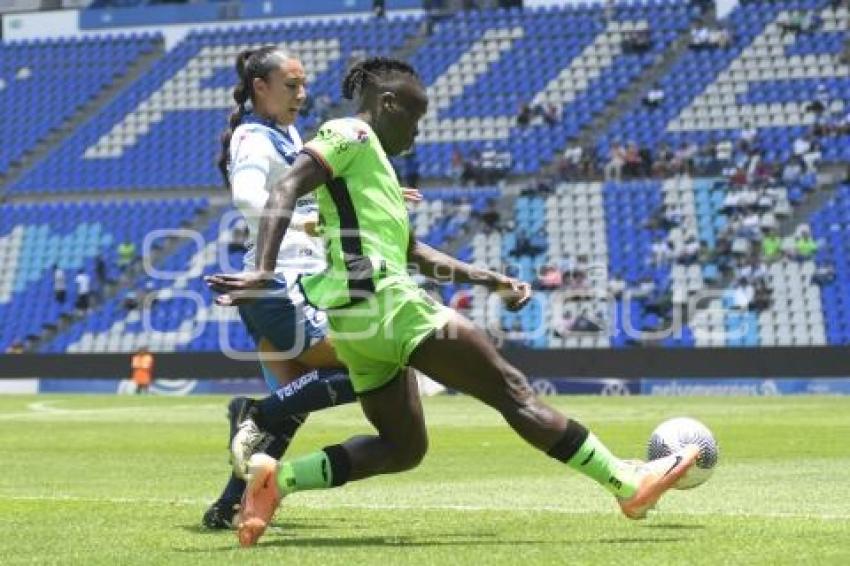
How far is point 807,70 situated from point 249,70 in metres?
37.3

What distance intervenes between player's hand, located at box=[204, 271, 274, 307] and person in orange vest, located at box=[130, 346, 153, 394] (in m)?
32.3

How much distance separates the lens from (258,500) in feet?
25.7

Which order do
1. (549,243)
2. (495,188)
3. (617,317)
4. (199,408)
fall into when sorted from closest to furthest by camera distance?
(199,408), (617,317), (549,243), (495,188)

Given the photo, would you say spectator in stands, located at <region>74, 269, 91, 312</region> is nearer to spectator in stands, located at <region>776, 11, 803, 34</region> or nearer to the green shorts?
spectator in stands, located at <region>776, 11, 803, 34</region>

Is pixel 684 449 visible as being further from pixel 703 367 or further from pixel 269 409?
pixel 703 367

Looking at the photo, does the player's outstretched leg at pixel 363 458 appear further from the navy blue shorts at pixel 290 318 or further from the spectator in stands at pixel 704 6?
the spectator in stands at pixel 704 6

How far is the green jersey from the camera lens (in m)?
7.67

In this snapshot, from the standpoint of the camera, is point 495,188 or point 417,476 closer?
point 417,476

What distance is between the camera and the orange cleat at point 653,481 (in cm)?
785

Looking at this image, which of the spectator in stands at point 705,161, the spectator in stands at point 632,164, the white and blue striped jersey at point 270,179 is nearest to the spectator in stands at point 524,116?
the spectator in stands at point 632,164

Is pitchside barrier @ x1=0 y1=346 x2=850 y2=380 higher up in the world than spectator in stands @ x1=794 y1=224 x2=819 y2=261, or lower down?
lower down

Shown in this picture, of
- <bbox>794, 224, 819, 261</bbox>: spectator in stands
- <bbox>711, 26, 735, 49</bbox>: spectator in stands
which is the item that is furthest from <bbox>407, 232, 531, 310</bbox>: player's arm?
<bbox>711, 26, 735, 49</bbox>: spectator in stands

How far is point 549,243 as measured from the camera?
137 ft

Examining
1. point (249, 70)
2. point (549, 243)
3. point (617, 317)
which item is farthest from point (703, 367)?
point (249, 70)
